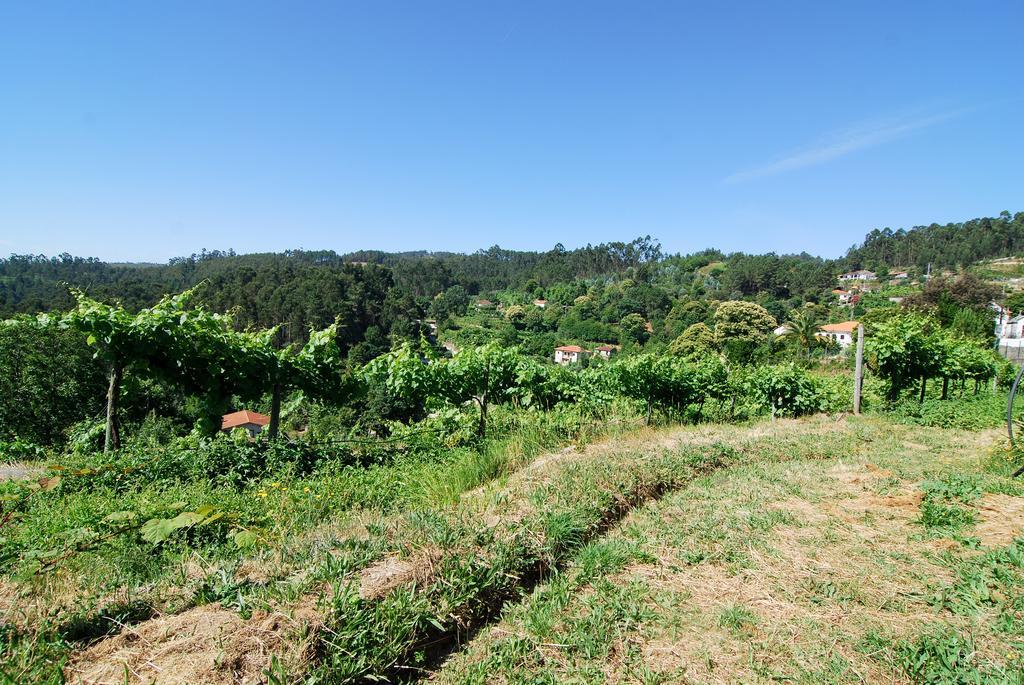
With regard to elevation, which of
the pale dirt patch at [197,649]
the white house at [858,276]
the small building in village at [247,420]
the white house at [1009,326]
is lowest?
the small building in village at [247,420]

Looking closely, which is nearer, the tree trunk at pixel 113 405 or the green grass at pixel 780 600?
the green grass at pixel 780 600

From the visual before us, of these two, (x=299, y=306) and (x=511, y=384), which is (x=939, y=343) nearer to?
(x=511, y=384)

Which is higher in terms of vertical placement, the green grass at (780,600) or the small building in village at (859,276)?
the small building in village at (859,276)

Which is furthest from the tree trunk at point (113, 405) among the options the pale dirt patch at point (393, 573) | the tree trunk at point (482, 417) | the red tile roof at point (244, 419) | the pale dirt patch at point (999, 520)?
the red tile roof at point (244, 419)

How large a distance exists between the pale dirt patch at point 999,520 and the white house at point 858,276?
101183 mm

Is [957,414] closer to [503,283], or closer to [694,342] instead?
[694,342]

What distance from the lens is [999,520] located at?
4.02m

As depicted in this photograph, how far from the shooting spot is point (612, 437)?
22.5ft

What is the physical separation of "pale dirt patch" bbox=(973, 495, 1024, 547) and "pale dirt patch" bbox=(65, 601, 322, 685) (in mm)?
4558

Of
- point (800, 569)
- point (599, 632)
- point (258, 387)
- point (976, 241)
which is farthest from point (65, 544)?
point (976, 241)

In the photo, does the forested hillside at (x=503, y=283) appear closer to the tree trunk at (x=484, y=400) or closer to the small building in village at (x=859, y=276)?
the small building in village at (x=859, y=276)

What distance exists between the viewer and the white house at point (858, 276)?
88.9m

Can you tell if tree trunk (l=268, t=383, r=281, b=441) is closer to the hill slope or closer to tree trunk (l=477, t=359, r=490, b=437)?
tree trunk (l=477, t=359, r=490, b=437)

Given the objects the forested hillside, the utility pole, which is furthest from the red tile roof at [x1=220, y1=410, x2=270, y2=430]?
the utility pole
